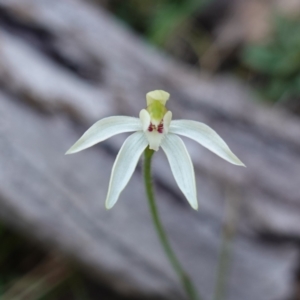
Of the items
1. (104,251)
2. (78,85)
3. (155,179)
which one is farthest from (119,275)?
(78,85)

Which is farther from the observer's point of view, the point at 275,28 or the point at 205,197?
the point at 275,28

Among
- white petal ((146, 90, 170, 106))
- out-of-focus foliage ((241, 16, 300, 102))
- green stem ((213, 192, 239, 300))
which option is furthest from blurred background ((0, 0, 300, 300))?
white petal ((146, 90, 170, 106))

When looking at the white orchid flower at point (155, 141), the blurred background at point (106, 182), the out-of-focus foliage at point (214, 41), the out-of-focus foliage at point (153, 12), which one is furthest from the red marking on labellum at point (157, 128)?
the out-of-focus foliage at point (153, 12)

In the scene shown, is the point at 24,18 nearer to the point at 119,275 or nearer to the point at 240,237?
the point at 119,275

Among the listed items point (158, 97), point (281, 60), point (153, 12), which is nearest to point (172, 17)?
point (153, 12)

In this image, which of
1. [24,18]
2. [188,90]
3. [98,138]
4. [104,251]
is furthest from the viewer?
[188,90]

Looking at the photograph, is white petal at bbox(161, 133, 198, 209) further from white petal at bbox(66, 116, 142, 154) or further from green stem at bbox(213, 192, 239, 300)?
green stem at bbox(213, 192, 239, 300)

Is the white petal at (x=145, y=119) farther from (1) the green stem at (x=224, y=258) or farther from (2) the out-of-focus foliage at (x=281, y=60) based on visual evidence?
(2) the out-of-focus foliage at (x=281, y=60)
